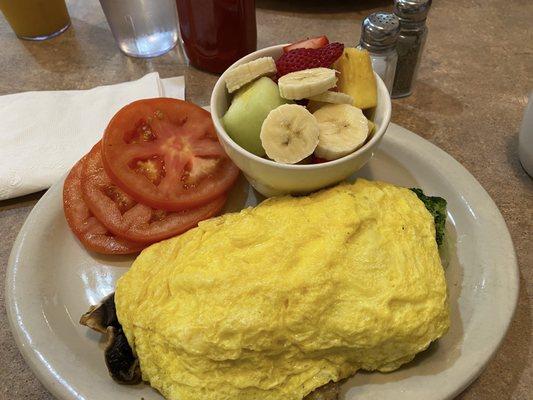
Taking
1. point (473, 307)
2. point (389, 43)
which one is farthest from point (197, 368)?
point (389, 43)

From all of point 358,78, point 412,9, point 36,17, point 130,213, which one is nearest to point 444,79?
point 412,9

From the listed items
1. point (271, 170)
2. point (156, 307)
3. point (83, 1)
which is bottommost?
point (83, 1)

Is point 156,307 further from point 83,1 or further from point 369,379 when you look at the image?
point 83,1

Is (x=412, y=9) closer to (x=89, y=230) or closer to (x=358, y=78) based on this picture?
(x=358, y=78)

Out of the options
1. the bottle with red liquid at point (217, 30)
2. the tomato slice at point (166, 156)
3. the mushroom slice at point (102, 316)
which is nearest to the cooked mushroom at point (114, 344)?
the mushroom slice at point (102, 316)

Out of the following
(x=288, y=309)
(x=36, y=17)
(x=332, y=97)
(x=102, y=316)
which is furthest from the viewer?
(x=36, y=17)

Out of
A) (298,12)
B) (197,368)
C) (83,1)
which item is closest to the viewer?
(197,368)
